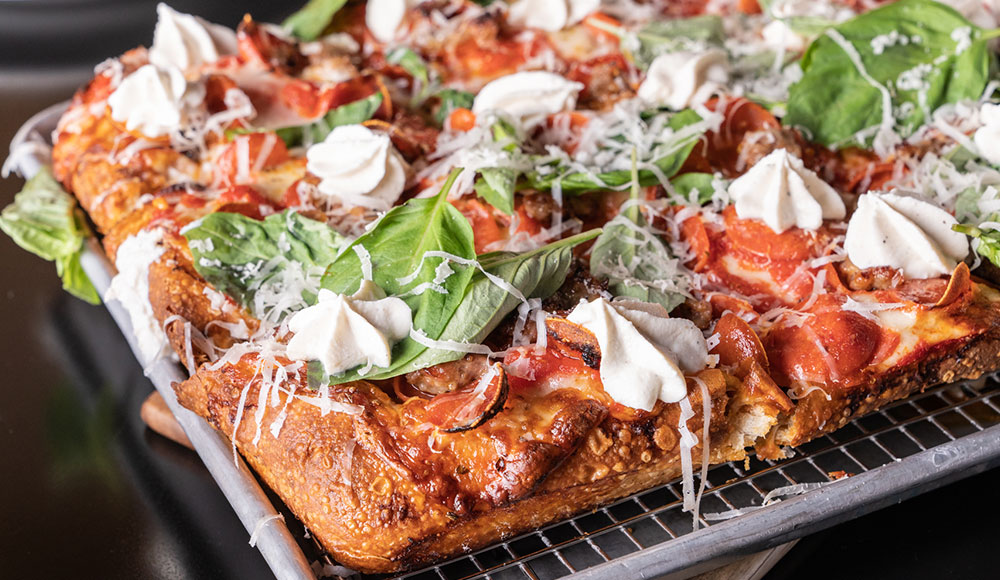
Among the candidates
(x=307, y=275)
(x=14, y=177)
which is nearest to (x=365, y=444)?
(x=307, y=275)

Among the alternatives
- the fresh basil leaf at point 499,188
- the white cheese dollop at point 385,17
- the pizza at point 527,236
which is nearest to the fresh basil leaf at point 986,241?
the pizza at point 527,236

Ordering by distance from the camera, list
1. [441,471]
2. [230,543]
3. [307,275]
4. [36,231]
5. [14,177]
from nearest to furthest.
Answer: [441,471], [307,275], [230,543], [36,231], [14,177]

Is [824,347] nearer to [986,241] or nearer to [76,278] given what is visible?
[986,241]

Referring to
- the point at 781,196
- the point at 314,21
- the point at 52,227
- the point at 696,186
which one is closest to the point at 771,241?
the point at 781,196

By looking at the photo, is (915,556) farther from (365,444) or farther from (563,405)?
(365,444)

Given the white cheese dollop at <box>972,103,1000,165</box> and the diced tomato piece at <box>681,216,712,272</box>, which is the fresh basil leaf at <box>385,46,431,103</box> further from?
the white cheese dollop at <box>972,103,1000,165</box>

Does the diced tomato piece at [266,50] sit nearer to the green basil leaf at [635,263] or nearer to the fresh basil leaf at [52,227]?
the fresh basil leaf at [52,227]
